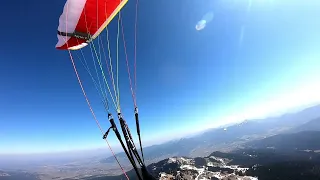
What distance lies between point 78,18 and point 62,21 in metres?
1.64

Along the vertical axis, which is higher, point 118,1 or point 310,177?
point 118,1

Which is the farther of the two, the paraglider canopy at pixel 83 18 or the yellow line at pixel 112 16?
the yellow line at pixel 112 16

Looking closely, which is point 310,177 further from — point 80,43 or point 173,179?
point 80,43

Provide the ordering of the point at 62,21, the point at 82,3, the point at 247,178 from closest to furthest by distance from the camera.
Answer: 1. the point at 82,3
2. the point at 62,21
3. the point at 247,178

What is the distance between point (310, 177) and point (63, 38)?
22873 centimetres

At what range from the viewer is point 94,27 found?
20.3 meters

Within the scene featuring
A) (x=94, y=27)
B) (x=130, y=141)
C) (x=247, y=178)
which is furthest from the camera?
(x=247, y=178)

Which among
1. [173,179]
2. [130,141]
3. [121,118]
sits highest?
[121,118]

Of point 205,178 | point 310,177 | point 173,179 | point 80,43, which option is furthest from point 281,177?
point 80,43

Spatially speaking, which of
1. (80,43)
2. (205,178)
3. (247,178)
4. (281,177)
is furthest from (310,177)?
(80,43)

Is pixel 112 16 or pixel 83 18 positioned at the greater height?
pixel 112 16

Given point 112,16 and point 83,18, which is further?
point 112,16

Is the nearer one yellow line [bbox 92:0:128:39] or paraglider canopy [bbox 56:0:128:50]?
paraglider canopy [bbox 56:0:128:50]

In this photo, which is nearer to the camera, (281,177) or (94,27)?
(94,27)
